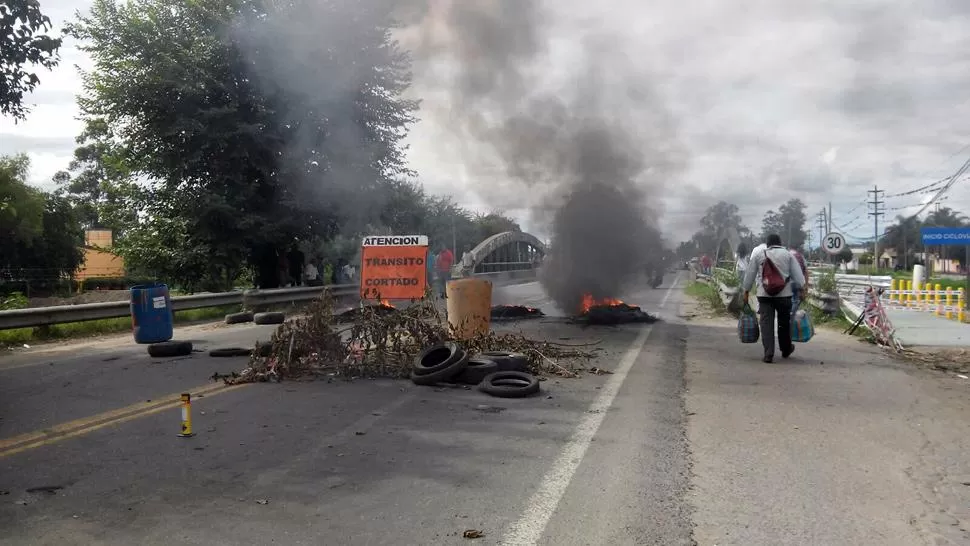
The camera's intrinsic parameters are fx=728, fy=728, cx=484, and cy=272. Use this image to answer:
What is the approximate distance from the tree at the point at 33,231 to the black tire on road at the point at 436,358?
29.4 m

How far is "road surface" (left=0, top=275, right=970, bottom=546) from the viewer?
3.58 meters

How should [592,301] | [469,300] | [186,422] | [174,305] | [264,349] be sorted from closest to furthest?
[186,422] → [264,349] → [469,300] → [174,305] → [592,301]

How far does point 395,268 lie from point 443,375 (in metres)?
5.43

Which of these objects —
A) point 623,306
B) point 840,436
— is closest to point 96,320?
point 623,306

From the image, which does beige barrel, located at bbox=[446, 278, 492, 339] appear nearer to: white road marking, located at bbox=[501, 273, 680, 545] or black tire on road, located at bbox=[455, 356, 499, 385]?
black tire on road, located at bbox=[455, 356, 499, 385]

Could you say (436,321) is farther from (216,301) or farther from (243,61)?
(243,61)

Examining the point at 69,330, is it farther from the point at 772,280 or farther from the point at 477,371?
the point at 772,280

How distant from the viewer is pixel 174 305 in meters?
14.7

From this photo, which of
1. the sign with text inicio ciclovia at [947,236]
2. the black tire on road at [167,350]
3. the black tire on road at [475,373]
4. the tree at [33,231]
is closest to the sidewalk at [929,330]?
the sign with text inicio ciclovia at [947,236]

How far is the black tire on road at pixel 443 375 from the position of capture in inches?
284

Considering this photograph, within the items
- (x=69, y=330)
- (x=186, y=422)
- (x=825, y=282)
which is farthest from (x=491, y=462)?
(x=825, y=282)

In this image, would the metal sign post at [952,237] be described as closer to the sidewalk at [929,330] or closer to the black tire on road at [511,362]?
the sidewalk at [929,330]

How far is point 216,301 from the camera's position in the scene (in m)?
15.9

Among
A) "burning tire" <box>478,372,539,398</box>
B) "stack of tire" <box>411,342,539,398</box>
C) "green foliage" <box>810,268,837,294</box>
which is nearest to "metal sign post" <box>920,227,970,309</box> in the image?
"green foliage" <box>810,268,837,294</box>
